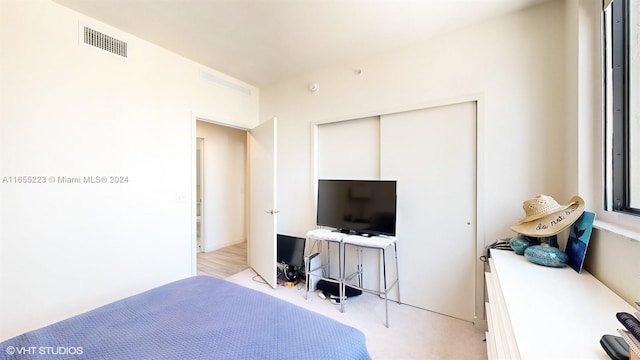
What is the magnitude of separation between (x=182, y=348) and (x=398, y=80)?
2.68 metres

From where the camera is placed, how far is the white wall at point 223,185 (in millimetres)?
4410

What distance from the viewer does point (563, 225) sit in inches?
55.4

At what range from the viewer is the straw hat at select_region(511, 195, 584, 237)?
4.61ft

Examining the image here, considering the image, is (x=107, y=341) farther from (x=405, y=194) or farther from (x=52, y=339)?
(x=405, y=194)

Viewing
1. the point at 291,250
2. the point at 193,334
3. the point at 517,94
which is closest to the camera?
the point at 193,334

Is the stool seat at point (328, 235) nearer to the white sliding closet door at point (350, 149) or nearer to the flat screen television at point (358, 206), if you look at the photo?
the flat screen television at point (358, 206)

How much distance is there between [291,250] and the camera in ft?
10.2

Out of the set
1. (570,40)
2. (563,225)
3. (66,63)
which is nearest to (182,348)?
(563,225)

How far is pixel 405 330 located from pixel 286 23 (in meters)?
2.83

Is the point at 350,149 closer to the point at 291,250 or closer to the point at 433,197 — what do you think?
the point at 433,197

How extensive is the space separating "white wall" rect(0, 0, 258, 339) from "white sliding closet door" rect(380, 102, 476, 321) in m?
2.30

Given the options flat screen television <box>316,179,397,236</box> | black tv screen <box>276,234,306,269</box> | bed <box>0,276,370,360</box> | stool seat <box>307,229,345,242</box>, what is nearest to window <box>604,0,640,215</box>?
flat screen television <box>316,179,397,236</box>

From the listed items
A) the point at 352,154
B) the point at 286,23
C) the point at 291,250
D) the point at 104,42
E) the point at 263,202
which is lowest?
the point at 291,250

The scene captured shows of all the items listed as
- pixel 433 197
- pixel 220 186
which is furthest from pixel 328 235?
pixel 220 186
